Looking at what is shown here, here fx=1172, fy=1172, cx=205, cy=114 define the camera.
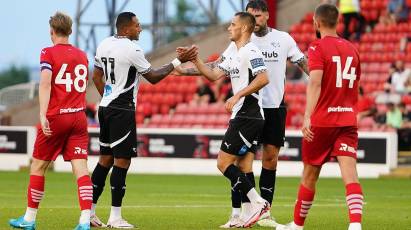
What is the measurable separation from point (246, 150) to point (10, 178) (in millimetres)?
12544

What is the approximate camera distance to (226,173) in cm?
1323

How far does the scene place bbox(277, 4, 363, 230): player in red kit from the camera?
37.7 feet

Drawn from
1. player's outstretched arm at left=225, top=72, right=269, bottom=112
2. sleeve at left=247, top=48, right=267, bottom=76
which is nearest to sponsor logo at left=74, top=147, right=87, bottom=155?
player's outstretched arm at left=225, top=72, right=269, bottom=112

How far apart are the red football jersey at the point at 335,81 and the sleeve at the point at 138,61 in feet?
8.12

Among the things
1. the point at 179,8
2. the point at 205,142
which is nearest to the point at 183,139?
the point at 205,142

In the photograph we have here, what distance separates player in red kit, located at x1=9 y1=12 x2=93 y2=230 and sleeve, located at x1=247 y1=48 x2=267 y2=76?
6.20 feet

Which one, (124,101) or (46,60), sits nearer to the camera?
(46,60)

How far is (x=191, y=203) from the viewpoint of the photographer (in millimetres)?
17438

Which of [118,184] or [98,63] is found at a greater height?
[98,63]

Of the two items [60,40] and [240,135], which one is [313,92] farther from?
[60,40]

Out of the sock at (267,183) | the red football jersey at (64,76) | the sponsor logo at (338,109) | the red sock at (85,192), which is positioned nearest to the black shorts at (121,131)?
the red football jersey at (64,76)

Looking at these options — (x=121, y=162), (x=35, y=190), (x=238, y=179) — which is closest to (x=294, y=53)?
(x=238, y=179)

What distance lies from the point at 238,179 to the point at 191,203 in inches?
172

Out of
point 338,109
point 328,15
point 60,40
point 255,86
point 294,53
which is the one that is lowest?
point 338,109
